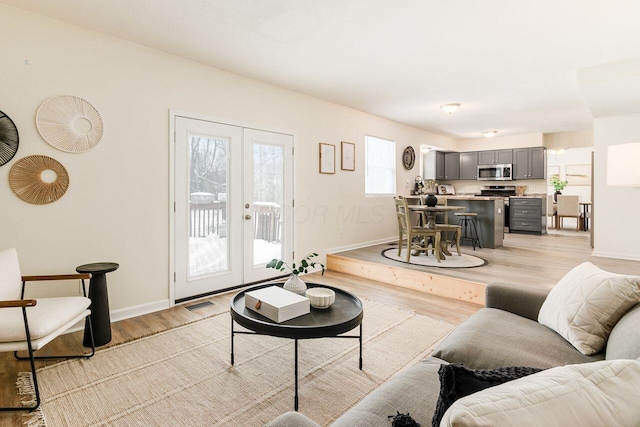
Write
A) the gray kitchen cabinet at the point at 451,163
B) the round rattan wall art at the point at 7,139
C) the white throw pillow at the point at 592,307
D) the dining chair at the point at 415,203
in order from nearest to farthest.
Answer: the white throw pillow at the point at 592,307, the round rattan wall art at the point at 7,139, the dining chair at the point at 415,203, the gray kitchen cabinet at the point at 451,163

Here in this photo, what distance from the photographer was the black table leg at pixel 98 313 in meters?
2.68

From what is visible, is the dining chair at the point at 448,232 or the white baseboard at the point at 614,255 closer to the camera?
the dining chair at the point at 448,232

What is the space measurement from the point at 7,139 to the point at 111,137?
2.34 feet

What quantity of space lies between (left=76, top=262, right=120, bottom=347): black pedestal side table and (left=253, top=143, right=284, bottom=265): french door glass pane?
183 centimetres

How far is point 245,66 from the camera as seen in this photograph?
150 inches

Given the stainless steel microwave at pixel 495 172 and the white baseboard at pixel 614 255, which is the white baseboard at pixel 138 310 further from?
the stainless steel microwave at pixel 495 172

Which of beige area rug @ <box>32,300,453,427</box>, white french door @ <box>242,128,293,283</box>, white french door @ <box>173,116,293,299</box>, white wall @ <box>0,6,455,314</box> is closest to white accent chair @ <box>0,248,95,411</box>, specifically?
beige area rug @ <box>32,300,453,427</box>

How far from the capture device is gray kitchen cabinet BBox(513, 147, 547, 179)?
7.95m

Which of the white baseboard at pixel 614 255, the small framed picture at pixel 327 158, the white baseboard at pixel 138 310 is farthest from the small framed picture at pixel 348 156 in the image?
the white baseboard at pixel 614 255

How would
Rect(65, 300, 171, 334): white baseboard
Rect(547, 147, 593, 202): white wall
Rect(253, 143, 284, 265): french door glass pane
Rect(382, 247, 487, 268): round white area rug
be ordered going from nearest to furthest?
Rect(65, 300, 171, 334): white baseboard, Rect(253, 143, 284, 265): french door glass pane, Rect(382, 247, 487, 268): round white area rug, Rect(547, 147, 593, 202): white wall

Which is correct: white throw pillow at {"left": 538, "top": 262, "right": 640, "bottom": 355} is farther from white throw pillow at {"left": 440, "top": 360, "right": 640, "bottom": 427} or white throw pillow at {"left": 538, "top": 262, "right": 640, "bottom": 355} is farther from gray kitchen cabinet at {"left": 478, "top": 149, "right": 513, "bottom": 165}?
gray kitchen cabinet at {"left": 478, "top": 149, "right": 513, "bottom": 165}

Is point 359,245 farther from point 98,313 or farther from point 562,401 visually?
point 562,401

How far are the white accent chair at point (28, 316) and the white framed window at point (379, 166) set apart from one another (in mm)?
4783

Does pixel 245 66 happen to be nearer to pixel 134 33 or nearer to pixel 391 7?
pixel 134 33
